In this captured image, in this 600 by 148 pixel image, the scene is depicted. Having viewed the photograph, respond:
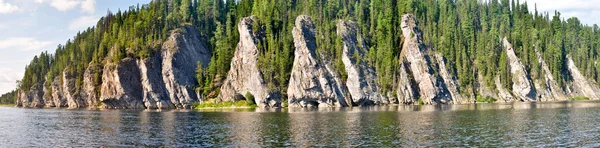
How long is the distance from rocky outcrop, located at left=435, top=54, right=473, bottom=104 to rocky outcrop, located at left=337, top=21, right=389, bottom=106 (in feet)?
80.8

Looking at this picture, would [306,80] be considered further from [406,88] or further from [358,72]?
[406,88]

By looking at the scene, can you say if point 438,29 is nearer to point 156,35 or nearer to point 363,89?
point 363,89

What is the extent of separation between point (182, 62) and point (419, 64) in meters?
82.5

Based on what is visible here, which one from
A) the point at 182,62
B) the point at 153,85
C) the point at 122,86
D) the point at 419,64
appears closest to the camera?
the point at 419,64

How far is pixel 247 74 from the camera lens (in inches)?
6186

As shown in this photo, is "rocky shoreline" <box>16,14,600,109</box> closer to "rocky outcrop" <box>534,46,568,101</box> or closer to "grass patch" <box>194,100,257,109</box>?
"rocky outcrop" <box>534,46,568,101</box>

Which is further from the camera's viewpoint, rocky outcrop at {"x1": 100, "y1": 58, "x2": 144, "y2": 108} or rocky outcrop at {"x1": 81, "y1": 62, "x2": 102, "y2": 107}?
rocky outcrop at {"x1": 81, "y1": 62, "x2": 102, "y2": 107}

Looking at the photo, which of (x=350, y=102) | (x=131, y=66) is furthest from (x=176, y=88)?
(x=350, y=102)

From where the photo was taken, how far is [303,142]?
5178 cm

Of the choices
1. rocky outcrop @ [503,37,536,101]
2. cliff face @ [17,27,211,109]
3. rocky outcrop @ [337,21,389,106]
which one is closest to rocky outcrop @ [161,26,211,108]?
cliff face @ [17,27,211,109]

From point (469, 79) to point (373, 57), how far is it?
35.7 meters

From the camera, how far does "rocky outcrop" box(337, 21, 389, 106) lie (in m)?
146

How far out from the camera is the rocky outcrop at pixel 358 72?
146 metres

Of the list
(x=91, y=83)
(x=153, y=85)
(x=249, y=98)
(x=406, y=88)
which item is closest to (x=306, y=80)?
(x=249, y=98)
